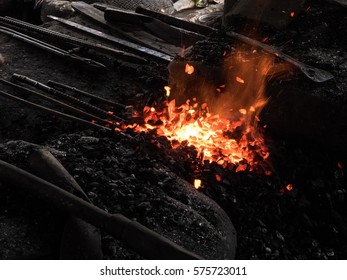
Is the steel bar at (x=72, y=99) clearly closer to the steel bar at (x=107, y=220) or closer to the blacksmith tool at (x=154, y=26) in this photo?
the steel bar at (x=107, y=220)

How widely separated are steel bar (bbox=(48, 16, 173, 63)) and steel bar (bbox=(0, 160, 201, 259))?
398 cm

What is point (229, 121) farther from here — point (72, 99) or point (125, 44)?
point (125, 44)

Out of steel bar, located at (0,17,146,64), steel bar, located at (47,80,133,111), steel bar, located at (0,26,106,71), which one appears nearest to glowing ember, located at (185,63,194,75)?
steel bar, located at (47,80,133,111)

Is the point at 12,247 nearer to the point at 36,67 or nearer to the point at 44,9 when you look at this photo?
the point at 36,67

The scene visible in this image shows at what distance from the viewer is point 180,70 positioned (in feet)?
14.8

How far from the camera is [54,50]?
650cm

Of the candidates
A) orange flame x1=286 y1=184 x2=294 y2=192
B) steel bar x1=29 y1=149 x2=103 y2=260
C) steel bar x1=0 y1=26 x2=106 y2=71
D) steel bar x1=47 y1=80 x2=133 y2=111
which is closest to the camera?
steel bar x1=29 y1=149 x2=103 y2=260

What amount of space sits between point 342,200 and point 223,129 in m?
1.59

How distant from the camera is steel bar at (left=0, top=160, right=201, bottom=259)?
99.6 inches

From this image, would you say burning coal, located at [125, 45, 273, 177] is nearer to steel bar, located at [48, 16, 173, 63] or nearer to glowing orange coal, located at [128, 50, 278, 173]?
glowing orange coal, located at [128, 50, 278, 173]

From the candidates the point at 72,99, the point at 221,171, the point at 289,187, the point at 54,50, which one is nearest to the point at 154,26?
the point at 54,50

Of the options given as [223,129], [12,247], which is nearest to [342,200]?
[223,129]

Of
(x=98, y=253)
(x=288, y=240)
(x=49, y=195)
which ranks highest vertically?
(x=49, y=195)
